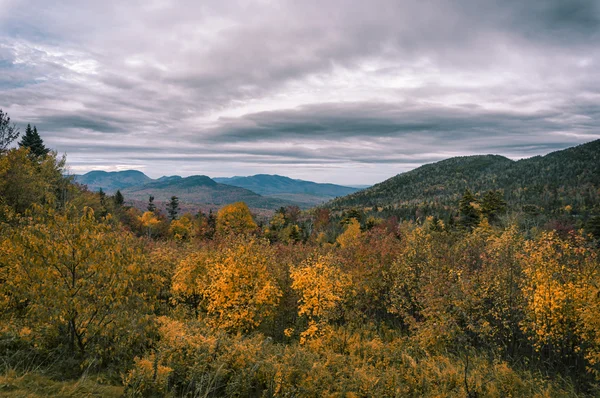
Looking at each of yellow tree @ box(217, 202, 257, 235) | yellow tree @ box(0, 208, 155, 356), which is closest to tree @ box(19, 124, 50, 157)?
yellow tree @ box(217, 202, 257, 235)

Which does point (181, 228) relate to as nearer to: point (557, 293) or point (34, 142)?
point (34, 142)

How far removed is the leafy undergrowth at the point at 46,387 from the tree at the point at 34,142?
6327 centimetres

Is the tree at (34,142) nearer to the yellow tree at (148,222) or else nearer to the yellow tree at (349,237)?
the yellow tree at (148,222)

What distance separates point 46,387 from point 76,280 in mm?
2758

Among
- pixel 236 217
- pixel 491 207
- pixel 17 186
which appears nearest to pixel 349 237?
pixel 236 217

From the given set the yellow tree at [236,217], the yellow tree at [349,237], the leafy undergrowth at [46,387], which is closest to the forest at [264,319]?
the leafy undergrowth at [46,387]

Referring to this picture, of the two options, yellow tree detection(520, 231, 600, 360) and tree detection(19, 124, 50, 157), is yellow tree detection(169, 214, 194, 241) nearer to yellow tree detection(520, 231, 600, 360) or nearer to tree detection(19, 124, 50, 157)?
tree detection(19, 124, 50, 157)

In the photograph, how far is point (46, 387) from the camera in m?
8.20

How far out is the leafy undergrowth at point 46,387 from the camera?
25.1 ft

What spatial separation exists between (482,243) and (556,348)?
1103 cm

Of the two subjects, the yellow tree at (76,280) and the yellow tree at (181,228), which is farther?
the yellow tree at (181,228)

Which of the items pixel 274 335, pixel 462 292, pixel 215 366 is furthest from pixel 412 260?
pixel 215 366

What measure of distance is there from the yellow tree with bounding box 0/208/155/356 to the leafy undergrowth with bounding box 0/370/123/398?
1.29 meters

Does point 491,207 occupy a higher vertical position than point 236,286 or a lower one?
higher
